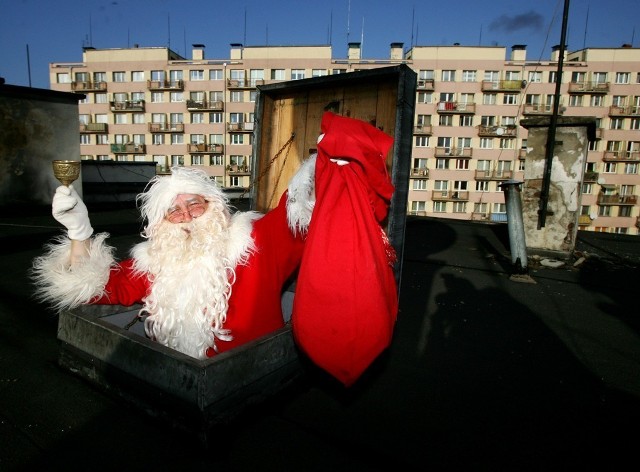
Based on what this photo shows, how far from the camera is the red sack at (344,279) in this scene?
1.86 metres

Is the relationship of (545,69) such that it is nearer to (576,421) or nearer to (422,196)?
(422,196)

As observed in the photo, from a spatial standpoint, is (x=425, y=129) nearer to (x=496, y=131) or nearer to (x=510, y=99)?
(x=496, y=131)

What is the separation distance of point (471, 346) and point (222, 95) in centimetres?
5172

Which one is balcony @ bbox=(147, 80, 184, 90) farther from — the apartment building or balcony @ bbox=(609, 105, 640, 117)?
balcony @ bbox=(609, 105, 640, 117)

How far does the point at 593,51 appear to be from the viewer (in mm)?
44781

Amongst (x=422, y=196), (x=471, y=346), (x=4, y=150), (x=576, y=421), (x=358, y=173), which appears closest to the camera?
(x=358, y=173)

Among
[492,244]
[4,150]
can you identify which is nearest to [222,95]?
[4,150]

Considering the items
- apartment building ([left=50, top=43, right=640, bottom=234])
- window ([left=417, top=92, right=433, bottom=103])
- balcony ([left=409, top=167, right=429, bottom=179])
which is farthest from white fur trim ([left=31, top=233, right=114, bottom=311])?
window ([left=417, top=92, right=433, bottom=103])

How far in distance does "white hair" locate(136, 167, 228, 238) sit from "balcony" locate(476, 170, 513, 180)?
4935 cm

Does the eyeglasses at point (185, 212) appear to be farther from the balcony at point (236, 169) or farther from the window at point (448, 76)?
the window at point (448, 76)

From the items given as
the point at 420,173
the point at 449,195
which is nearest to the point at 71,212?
the point at 420,173

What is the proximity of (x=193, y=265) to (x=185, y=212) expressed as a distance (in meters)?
0.36

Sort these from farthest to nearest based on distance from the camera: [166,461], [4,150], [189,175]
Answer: [4,150]
[189,175]
[166,461]

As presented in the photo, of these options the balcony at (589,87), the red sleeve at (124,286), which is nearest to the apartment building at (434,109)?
the balcony at (589,87)
